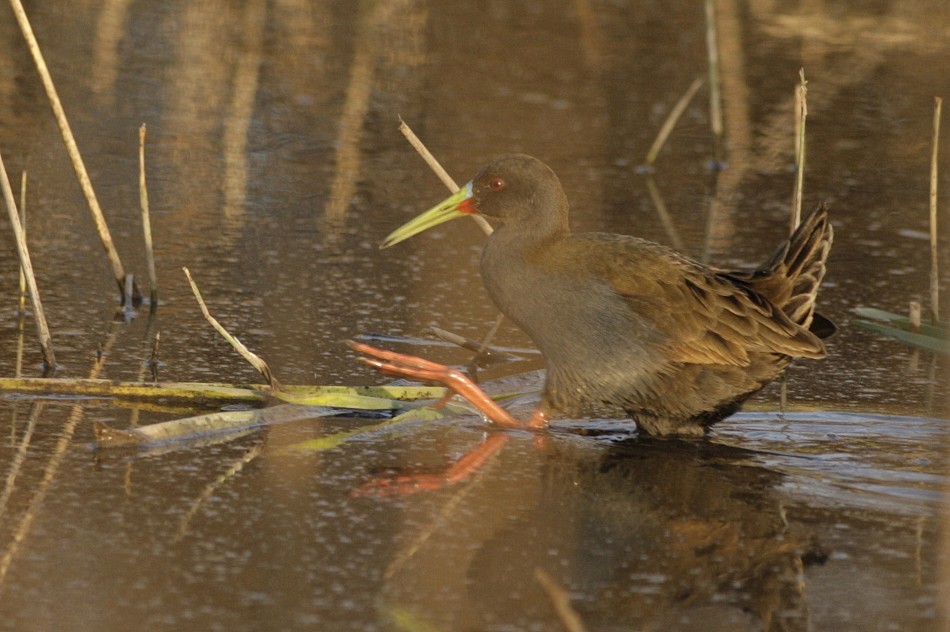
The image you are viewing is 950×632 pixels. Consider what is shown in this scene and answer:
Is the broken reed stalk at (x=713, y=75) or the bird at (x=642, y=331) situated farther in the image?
the broken reed stalk at (x=713, y=75)

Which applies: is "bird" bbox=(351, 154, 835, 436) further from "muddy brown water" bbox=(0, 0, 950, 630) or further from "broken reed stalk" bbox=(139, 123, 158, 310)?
"broken reed stalk" bbox=(139, 123, 158, 310)

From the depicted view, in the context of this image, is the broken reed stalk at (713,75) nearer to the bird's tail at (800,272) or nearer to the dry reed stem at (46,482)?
the bird's tail at (800,272)

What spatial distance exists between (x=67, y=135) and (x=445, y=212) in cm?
153

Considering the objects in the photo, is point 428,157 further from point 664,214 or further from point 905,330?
→ point 664,214

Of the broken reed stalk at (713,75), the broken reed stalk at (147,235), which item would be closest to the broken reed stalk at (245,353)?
the broken reed stalk at (147,235)

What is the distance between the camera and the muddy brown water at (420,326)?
3959 millimetres

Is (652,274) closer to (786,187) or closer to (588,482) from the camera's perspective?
(588,482)

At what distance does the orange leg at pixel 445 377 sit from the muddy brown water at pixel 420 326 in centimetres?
8

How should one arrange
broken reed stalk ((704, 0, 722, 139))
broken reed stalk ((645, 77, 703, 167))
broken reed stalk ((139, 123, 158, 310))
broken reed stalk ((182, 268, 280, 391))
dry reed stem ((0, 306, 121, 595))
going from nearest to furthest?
dry reed stem ((0, 306, 121, 595)), broken reed stalk ((182, 268, 280, 391)), broken reed stalk ((139, 123, 158, 310)), broken reed stalk ((645, 77, 703, 167)), broken reed stalk ((704, 0, 722, 139))

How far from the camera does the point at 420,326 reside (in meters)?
6.50

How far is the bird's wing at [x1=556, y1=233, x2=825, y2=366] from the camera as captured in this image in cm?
527

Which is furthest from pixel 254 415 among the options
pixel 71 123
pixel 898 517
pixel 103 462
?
pixel 71 123

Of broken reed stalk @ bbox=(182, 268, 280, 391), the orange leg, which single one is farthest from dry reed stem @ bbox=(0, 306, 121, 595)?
the orange leg

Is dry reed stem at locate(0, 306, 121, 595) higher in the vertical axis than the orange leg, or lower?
lower
